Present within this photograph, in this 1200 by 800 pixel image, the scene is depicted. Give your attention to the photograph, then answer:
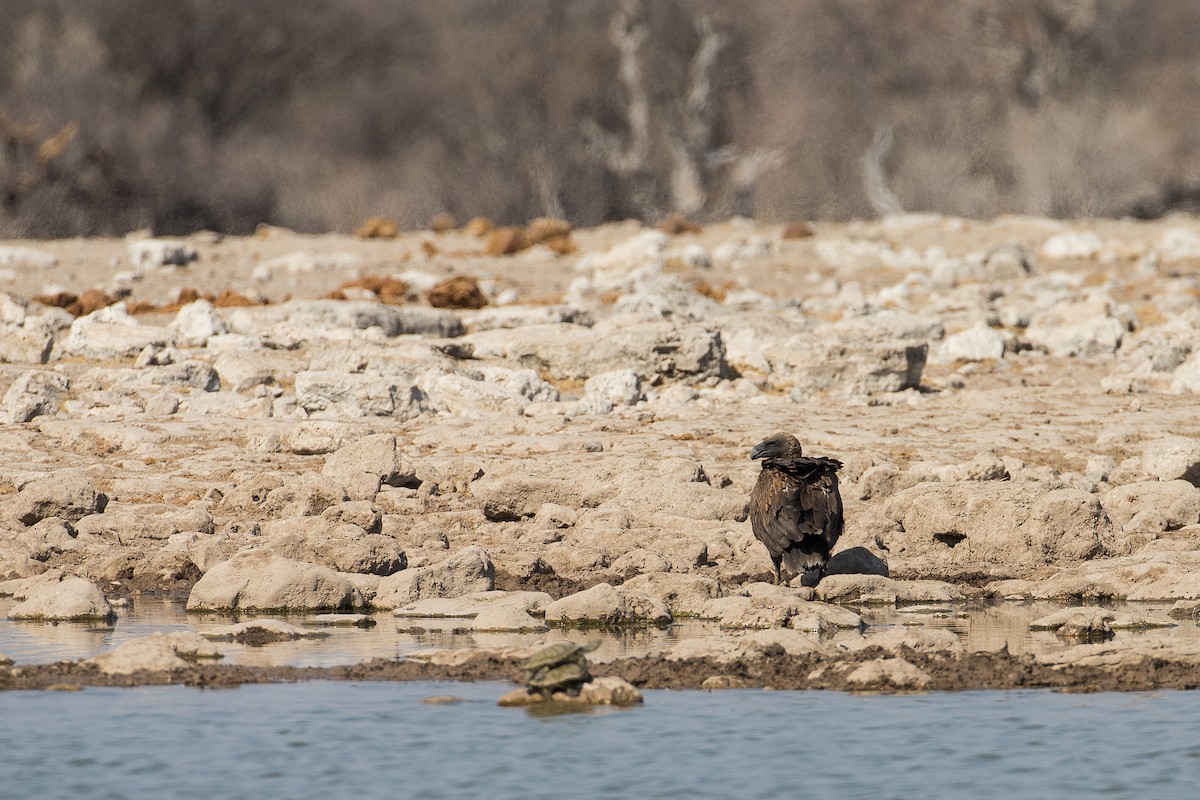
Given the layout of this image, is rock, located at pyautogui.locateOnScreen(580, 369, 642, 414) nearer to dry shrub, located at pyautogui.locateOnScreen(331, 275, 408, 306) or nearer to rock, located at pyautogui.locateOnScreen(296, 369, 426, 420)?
rock, located at pyautogui.locateOnScreen(296, 369, 426, 420)

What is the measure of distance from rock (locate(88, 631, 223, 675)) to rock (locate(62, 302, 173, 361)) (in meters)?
7.59

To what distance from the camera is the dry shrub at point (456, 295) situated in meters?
18.3

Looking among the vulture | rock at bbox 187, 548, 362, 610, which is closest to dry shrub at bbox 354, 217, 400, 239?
rock at bbox 187, 548, 362, 610

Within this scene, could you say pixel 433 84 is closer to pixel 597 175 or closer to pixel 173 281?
pixel 597 175

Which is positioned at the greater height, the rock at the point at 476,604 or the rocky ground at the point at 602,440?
the rocky ground at the point at 602,440

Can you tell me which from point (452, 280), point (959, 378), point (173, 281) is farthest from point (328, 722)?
point (173, 281)

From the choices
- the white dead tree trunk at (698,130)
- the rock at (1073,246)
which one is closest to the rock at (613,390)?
the rock at (1073,246)

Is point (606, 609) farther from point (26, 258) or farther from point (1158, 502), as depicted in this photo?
point (26, 258)

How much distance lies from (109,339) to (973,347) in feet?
25.0

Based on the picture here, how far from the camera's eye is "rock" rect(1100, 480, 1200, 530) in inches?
433

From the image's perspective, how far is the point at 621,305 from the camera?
56.5ft

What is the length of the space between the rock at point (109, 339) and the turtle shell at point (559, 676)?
8.93 meters

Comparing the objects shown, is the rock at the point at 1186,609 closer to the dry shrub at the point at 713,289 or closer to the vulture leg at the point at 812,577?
the vulture leg at the point at 812,577

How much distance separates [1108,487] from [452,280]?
8.53m
